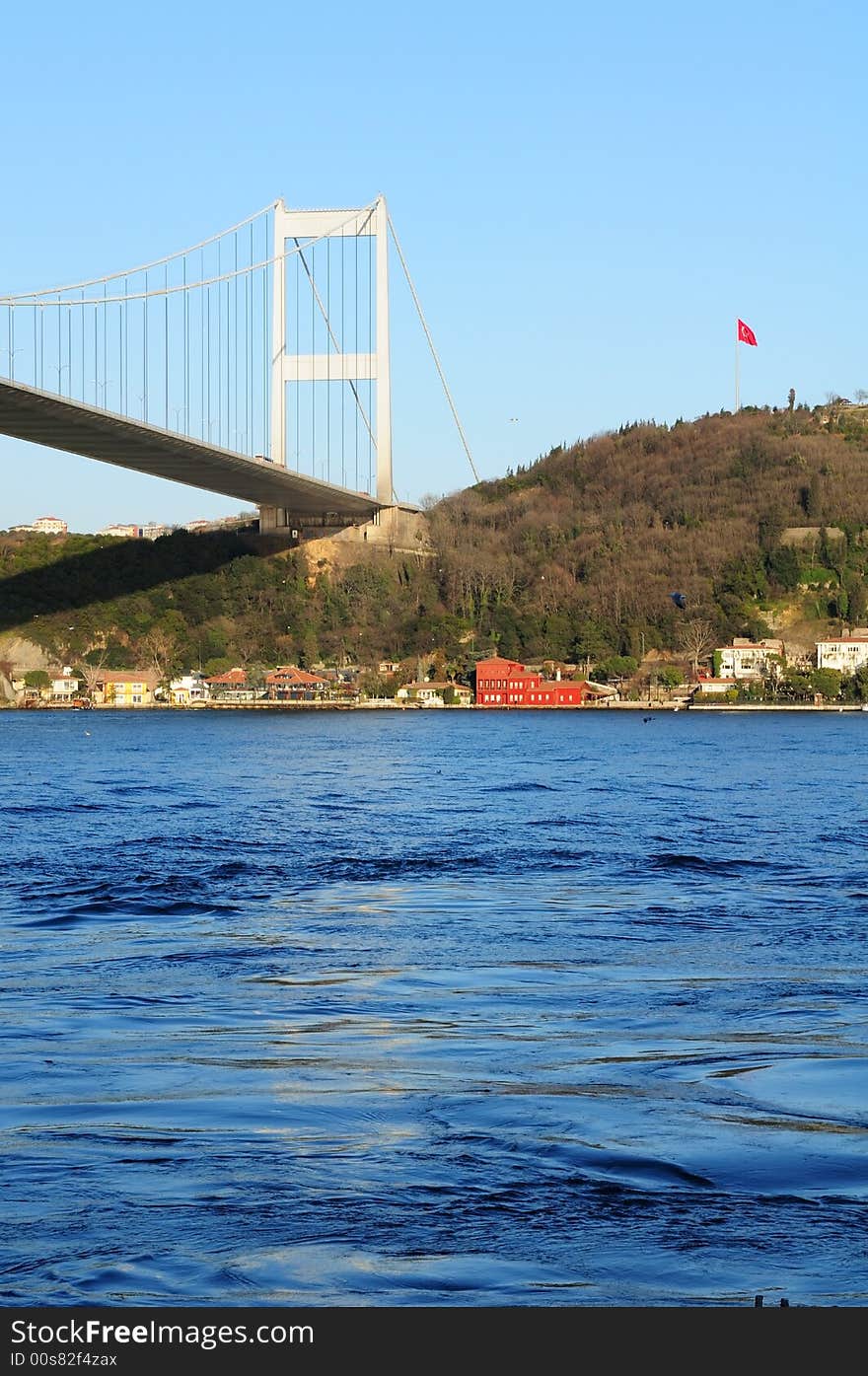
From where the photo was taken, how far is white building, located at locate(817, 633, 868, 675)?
5584 cm

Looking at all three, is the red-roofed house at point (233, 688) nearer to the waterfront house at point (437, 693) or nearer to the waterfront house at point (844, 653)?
the waterfront house at point (437, 693)

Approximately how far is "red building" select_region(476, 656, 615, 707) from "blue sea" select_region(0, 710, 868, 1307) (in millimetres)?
40260

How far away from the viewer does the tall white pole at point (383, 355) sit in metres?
43.2

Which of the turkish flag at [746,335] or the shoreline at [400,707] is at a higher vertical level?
the turkish flag at [746,335]

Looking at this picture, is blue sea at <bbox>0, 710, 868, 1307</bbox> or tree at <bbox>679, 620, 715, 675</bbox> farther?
tree at <bbox>679, 620, 715, 675</bbox>

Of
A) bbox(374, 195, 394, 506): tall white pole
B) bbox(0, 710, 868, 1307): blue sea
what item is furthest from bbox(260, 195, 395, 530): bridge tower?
bbox(0, 710, 868, 1307): blue sea

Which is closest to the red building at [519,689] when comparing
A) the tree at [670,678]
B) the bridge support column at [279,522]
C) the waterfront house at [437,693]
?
the waterfront house at [437,693]

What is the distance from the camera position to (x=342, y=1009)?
567 cm

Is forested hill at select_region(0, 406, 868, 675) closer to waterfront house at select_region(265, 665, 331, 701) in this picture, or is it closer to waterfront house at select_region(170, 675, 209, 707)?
waterfront house at select_region(170, 675, 209, 707)

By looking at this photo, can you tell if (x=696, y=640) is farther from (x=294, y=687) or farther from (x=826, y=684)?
(x=294, y=687)

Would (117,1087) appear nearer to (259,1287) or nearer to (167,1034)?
(167,1034)

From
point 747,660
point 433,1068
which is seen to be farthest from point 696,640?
point 433,1068

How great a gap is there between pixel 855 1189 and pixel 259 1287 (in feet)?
4.24

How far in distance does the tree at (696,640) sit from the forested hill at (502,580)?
1.53 ft
